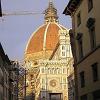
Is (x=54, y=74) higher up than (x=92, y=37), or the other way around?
(x=54, y=74)

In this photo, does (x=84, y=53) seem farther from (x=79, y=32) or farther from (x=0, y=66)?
(x=0, y=66)

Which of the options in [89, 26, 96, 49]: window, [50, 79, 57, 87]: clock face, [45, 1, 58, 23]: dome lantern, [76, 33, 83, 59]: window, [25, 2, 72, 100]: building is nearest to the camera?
[89, 26, 96, 49]: window

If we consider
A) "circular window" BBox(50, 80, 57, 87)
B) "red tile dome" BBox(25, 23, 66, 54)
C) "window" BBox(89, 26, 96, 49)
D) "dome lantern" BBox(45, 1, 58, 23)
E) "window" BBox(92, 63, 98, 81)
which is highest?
"dome lantern" BBox(45, 1, 58, 23)

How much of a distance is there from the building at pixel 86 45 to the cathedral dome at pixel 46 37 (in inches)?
4962

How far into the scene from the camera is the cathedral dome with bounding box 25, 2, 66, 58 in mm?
170075

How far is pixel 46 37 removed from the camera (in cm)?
17362

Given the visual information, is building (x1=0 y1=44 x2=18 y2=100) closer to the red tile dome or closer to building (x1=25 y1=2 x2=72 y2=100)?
building (x1=25 y1=2 x2=72 y2=100)

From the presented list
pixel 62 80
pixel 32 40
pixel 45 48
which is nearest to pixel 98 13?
pixel 62 80

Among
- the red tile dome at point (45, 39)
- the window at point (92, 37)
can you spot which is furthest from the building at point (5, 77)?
the red tile dome at point (45, 39)

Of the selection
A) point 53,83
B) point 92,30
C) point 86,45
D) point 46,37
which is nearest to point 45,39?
point 46,37

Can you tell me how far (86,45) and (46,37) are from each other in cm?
13659

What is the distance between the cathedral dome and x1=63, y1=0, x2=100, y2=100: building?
126032 mm

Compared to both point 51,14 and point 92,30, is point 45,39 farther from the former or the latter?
point 92,30

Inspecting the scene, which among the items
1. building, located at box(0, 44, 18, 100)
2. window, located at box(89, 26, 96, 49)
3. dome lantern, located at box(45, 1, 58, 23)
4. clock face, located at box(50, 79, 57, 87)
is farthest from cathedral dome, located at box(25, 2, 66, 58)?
window, located at box(89, 26, 96, 49)
